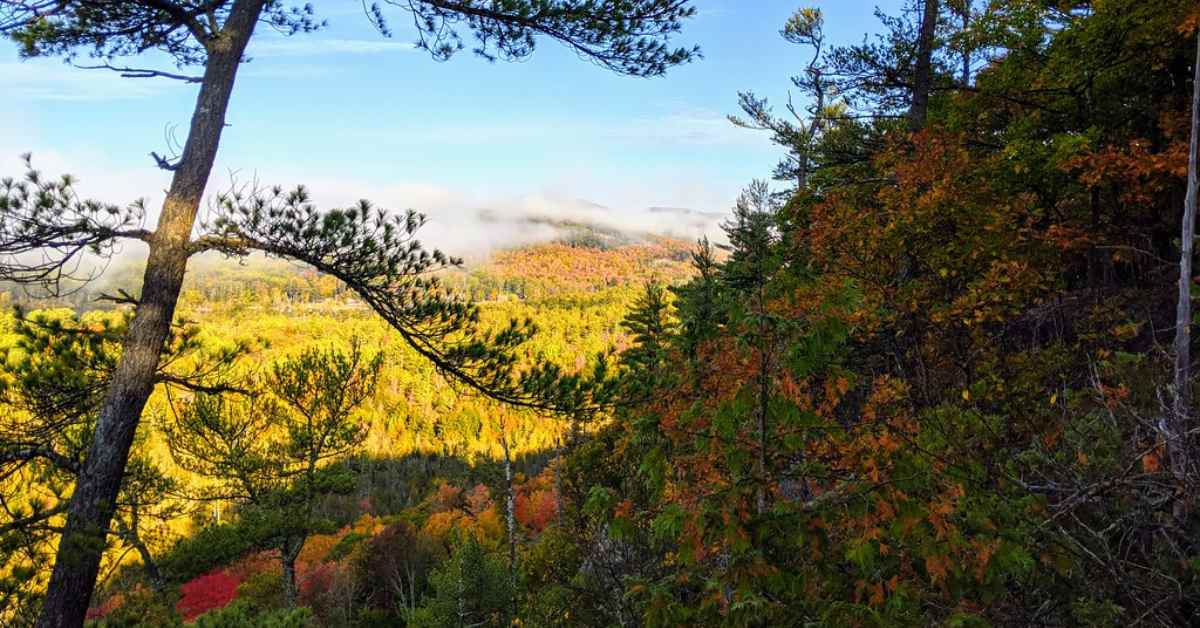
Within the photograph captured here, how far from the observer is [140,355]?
160 inches

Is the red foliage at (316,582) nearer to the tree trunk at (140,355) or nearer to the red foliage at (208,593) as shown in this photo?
the red foliage at (208,593)

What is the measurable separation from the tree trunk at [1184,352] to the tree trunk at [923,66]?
565 centimetres

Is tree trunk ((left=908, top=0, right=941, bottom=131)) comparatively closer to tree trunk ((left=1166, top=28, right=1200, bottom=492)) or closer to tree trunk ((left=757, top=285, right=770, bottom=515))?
tree trunk ((left=1166, top=28, right=1200, bottom=492))

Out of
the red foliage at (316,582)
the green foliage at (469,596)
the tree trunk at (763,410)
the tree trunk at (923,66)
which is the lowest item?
the red foliage at (316,582)

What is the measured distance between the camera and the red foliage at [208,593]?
2781 cm

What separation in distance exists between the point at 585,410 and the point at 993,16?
9145 millimetres

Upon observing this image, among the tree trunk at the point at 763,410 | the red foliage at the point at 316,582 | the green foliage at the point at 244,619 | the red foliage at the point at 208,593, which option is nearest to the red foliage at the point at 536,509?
the red foliage at the point at 316,582

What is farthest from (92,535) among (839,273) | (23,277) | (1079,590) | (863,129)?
(863,129)

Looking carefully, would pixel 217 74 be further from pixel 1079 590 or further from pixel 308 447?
pixel 308 447

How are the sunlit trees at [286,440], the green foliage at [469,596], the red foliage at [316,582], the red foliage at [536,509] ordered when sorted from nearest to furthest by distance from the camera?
the sunlit trees at [286,440] < the green foliage at [469,596] < the red foliage at [316,582] < the red foliage at [536,509]

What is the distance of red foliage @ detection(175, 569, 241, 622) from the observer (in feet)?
91.2

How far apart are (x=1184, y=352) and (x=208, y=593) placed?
129 ft

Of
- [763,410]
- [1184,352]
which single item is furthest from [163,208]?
[1184,352]

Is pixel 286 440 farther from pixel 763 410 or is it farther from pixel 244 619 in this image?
pixel 763 410
